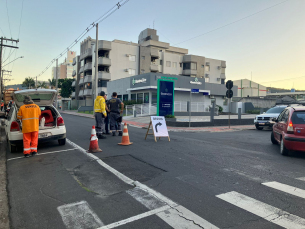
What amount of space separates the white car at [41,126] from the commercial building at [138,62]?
34.9 metres

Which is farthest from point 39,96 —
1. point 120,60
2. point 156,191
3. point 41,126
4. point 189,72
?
point 189,72

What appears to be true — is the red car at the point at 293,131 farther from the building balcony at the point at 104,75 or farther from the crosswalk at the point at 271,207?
the building balcony at the point at 104,75

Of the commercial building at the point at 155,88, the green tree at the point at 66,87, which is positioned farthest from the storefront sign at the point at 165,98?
→ the green tree at the point at 66,87

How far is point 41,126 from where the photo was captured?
7.93m

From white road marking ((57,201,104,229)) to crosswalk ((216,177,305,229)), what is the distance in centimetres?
200

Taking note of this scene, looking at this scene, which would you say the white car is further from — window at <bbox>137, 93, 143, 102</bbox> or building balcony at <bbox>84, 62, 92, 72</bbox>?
building balcony at <bbox>84, 62, 92, 72</bbox>

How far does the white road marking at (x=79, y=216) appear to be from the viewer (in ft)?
10.1

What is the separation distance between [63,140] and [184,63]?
49.3 meters

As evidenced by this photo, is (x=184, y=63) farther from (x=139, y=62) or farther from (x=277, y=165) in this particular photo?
(x=277, y=165)

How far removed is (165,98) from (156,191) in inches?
607

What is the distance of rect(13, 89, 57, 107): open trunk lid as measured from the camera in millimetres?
8219

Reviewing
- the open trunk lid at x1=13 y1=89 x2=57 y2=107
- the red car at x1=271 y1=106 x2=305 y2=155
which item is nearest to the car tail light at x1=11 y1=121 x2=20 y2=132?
the open trunk lid at x1=13 y1=89 x2=57 y2=107

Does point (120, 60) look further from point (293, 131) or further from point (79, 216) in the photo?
point (79, 216)

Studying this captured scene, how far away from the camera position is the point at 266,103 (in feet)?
138
